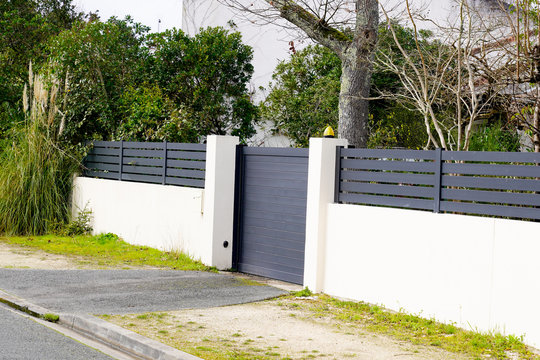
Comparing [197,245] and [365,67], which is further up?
[365,67]

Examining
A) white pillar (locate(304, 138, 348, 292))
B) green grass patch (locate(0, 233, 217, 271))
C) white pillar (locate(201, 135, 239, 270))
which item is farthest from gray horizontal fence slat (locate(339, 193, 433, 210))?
green grass patch (locate(0, 233, 217, 271))

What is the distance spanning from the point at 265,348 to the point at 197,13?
18.9m

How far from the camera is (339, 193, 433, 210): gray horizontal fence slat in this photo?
8211mm

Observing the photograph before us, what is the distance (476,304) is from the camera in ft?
24.2

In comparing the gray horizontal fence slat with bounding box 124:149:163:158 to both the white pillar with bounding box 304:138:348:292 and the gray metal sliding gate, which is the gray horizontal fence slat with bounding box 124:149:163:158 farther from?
the white pillar with bounding box 304:138:348:292

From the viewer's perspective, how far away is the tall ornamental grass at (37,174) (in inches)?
557

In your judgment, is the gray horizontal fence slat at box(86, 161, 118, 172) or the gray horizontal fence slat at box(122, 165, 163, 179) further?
the gray horizontal fence slat at box(86, 161, 118, 172)

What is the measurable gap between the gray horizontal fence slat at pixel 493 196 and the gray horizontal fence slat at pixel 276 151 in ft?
8.38

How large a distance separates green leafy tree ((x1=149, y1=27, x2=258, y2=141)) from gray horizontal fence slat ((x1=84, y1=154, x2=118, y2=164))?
98.3 inches

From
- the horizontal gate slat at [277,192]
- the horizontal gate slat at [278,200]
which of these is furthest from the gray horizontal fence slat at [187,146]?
the horizontal gate slat at [278,200]

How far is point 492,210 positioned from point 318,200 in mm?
2523

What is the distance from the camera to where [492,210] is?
750 cm

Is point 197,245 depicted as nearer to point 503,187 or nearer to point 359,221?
point 359,221

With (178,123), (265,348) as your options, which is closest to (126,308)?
(265,348)
